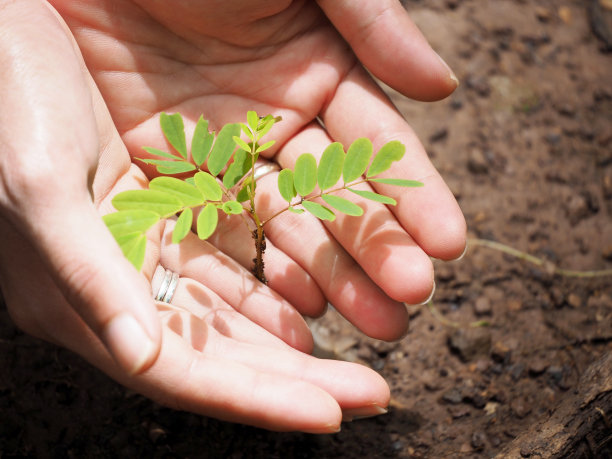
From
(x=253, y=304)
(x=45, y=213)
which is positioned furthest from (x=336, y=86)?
(x=45, y=213)

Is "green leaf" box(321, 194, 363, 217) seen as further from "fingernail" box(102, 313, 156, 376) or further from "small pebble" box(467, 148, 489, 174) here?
"small pebble" box(467, 148, 489, 174)

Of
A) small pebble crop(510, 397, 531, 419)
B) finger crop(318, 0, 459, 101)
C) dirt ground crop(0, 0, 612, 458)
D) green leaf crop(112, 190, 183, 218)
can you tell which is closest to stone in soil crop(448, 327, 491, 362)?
dirt ground crop(0, 0, 612, 458)

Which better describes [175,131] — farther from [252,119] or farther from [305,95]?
[305,95]

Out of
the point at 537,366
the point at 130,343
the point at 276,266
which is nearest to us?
the point at 130,343

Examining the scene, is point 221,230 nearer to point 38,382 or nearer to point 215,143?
point 215,143

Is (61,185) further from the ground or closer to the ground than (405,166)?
further from the ground

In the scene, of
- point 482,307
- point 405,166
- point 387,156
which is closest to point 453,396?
point 482,307

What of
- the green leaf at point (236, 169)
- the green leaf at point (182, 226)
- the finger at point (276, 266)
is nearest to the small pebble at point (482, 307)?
the finger at point (276, 266)
